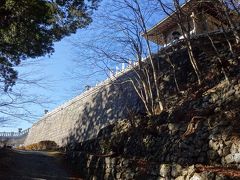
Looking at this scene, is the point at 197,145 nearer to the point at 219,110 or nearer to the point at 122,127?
the point at 219,110

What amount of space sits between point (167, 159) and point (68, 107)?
20.3 meters

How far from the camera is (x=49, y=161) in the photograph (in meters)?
16.5

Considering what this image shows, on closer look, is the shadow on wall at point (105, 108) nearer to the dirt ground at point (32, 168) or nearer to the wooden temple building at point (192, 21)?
the wooden temple building at point (192, 21)

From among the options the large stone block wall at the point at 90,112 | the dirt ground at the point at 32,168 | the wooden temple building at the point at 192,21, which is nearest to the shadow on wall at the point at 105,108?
the large stone block wall at the point at 90,112

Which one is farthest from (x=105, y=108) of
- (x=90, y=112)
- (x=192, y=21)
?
(x=192, y=21)

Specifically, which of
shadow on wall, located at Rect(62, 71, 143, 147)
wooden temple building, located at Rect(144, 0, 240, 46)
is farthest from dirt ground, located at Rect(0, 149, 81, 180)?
wooden temple building, located at Rect(144, 0, 240, 46)

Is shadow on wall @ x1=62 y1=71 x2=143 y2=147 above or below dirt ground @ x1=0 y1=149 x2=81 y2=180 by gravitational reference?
above

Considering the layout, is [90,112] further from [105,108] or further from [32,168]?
[32,168]

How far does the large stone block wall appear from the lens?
2120 cm

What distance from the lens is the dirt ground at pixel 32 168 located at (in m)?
13.1

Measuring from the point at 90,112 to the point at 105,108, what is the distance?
8.66ft

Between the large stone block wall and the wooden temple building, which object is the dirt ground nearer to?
the large stone block wall

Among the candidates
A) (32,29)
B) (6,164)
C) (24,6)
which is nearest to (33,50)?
(32,29)

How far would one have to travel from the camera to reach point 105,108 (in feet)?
75.8
